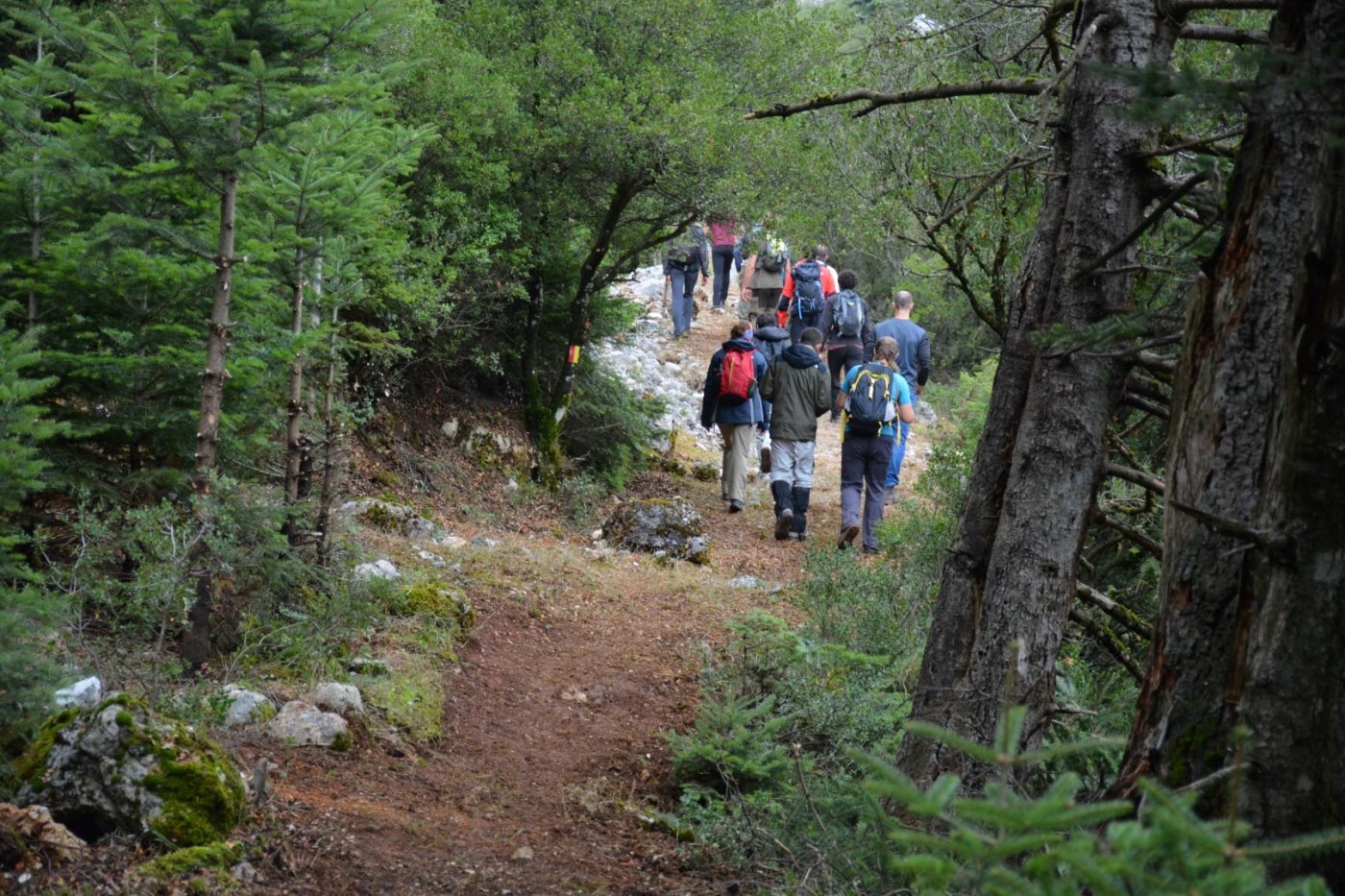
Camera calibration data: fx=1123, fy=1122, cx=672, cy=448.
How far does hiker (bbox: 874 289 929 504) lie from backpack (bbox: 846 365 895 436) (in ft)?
6.72

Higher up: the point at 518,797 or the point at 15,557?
the point at 15,557

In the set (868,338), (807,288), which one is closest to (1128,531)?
(807,288)

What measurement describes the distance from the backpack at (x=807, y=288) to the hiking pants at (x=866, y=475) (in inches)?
207

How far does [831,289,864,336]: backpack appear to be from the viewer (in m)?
15.1

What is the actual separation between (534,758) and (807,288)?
11.5 meters

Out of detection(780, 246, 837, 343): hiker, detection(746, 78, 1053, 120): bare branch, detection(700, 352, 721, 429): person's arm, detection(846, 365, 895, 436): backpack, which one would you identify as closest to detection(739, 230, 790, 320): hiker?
detection(780, 246, 837, 343): hiker

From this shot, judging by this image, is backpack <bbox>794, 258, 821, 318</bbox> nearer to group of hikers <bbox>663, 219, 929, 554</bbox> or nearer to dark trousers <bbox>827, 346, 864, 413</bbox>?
group of hikers <bbox>663, 219, 929, 554</bbox>

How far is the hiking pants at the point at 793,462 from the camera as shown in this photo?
488 inches

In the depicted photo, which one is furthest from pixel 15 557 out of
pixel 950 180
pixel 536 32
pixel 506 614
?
pixel 536 32

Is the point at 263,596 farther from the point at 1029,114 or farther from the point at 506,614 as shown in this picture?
the point at 1029,114

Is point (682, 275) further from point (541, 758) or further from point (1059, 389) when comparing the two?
point (1059, 389)

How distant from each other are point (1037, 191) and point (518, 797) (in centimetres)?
488

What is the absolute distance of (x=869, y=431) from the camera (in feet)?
38.5

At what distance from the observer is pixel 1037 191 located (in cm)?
722
